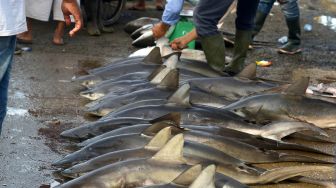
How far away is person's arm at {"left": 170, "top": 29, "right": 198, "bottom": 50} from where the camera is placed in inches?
282

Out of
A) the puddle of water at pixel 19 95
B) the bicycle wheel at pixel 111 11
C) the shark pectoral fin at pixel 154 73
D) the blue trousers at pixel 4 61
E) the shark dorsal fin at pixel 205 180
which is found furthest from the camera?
the bicycle wheel at pixel 111 11

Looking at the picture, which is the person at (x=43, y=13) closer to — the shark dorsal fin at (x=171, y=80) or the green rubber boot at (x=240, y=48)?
the green rubber boot at (x=240, y=48)

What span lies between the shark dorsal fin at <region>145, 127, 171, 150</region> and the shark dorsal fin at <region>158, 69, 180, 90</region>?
1.61 metres

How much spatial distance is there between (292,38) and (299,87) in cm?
381

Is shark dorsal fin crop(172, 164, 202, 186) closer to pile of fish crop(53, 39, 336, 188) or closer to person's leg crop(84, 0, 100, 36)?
pile of fish crop(53, 39, 336, 188)

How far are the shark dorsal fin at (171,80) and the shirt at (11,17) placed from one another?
1827 mm

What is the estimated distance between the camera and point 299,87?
5727mm

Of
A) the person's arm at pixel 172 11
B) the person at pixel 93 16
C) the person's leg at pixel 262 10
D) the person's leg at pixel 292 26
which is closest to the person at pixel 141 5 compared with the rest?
the person at pixel 93 16

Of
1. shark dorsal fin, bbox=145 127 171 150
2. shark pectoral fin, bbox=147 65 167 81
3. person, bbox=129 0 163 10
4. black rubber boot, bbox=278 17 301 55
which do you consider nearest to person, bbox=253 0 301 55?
black rubber boot, bbox=278 17 301 55

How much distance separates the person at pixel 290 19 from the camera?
9164 mm

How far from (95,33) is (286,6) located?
10.1 ft

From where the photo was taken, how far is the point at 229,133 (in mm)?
4996

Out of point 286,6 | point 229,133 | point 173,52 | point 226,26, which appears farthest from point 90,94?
point 226,26

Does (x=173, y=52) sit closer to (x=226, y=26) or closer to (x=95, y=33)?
(x=95, y=33)
